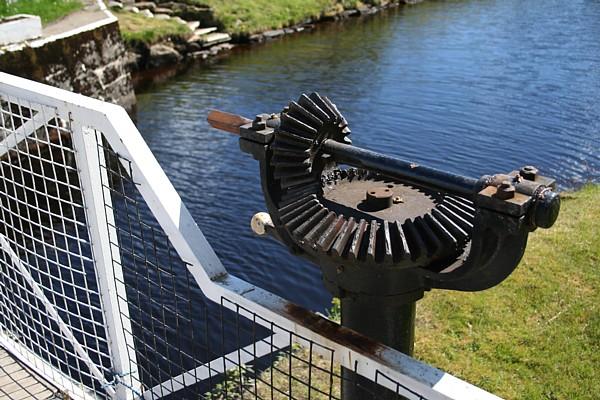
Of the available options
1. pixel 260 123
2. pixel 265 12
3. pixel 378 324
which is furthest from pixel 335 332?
pixel 265 12

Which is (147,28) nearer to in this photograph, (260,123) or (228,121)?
(228,121)

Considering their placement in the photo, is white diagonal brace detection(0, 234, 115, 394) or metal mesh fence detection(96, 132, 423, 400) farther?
white diagonal brace detection(0, 234, 115, 394)

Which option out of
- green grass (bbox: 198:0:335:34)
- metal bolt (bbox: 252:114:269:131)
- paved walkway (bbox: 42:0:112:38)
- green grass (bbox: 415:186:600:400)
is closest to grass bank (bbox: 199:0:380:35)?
green grass (bbox: 198:0:335:34)

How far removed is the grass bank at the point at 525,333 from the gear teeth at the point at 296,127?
2.95 meters

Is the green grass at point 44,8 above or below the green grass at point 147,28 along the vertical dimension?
above

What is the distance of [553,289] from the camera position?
252 inches

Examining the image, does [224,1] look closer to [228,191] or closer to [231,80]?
[231,80]

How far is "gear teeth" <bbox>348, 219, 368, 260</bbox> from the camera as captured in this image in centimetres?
196

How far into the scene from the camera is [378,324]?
7.14 feet

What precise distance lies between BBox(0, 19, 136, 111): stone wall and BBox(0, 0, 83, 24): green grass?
1083mm

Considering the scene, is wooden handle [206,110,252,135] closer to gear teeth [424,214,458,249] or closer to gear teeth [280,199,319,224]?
gear teeth [280,199,319,224]

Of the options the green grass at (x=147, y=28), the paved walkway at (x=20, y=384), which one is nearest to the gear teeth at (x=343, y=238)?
the paved walkway at (x=20, y=384)

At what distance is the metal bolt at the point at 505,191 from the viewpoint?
1.71 m

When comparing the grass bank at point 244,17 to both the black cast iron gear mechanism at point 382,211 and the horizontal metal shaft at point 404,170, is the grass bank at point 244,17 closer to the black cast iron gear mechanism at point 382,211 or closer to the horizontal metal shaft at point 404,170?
the black cast iron gear mechanism at point 382,211
